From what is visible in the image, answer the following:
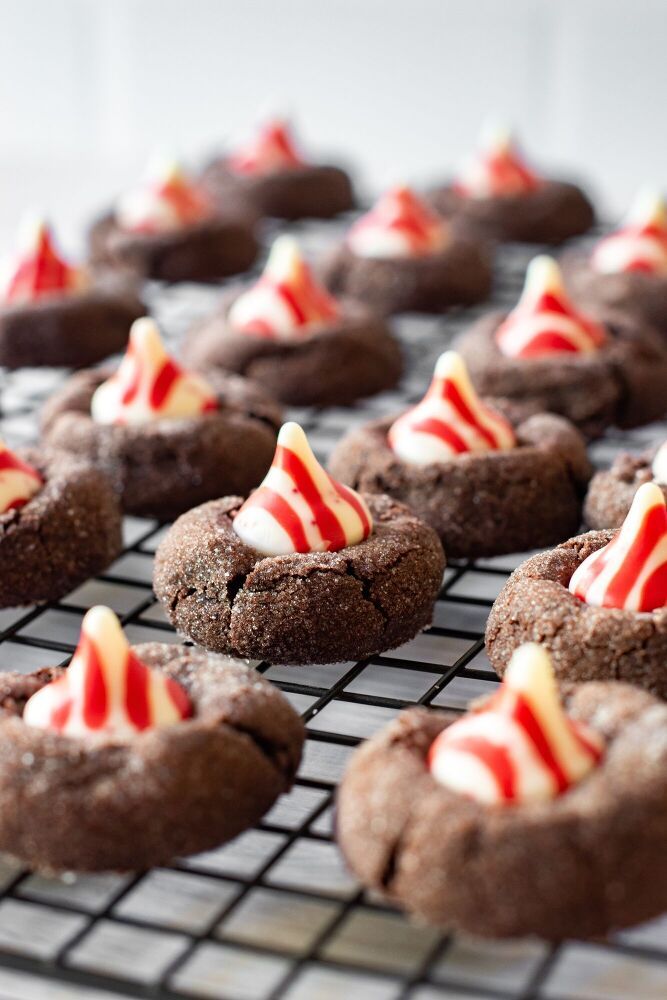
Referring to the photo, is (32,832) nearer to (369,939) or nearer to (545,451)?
(369,939)

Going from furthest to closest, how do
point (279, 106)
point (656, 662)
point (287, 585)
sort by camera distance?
point (279, 106), point (287, 585), point (656, 662)

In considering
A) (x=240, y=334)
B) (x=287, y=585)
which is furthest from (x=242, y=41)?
(x=287, y=585)

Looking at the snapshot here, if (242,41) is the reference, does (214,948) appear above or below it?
below

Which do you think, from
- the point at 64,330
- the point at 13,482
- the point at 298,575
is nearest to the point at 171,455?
the point at 13,482

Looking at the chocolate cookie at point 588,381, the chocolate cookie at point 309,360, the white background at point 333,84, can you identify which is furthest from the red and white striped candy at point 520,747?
the white background at point 333,84

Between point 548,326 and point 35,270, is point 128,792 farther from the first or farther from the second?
point 35,270

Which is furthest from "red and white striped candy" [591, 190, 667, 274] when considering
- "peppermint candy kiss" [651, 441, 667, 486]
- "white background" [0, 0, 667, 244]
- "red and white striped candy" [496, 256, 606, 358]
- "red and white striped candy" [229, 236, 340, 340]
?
"white background" [0, 0, 667, 244]

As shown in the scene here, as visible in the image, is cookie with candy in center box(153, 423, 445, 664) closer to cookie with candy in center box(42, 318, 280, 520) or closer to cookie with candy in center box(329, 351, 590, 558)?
cookie with candy in center box(329, 351, 590, 558)
